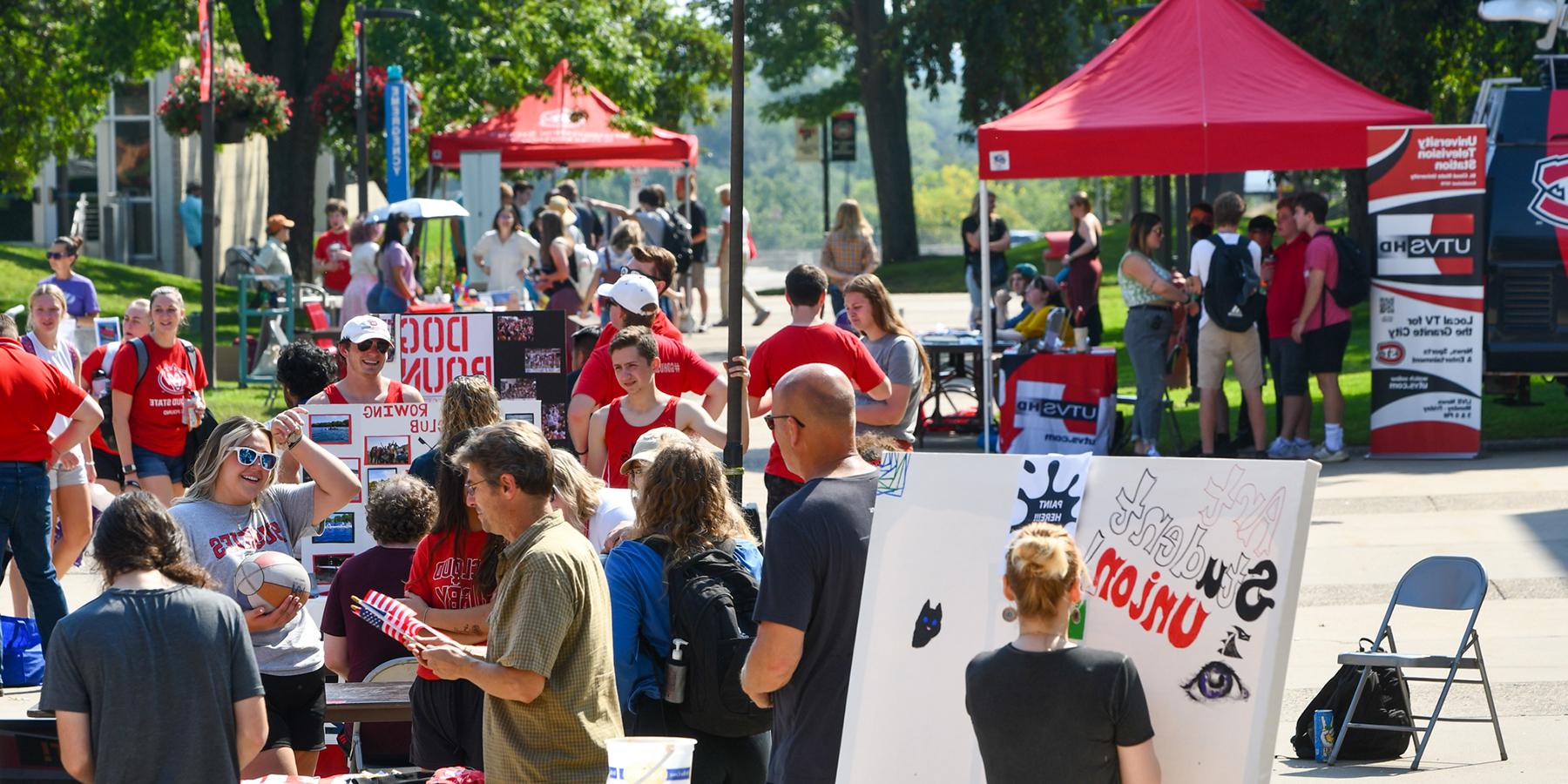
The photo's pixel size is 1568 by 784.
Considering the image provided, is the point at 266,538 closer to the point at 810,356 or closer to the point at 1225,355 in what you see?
the point at 810,356

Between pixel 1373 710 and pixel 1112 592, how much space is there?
11.0 ft

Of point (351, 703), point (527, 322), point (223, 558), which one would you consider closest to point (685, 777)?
point (351, 703)

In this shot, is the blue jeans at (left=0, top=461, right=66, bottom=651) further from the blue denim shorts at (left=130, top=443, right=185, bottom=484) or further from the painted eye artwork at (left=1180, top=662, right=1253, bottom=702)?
the painted eye artwork at (left=1180, top=662, right=1253, bottom=702)

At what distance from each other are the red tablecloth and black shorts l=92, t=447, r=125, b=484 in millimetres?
6225

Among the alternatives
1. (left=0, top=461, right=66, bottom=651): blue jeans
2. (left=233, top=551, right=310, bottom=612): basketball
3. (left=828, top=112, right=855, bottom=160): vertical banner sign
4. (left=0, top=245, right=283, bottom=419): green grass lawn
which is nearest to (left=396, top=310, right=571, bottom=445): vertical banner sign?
(left=0, top=461, right=66, bottom=651): blue jeans

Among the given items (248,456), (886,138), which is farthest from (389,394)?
(886,138)

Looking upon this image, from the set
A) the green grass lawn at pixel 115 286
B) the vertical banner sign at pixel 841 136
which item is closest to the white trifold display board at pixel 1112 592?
the green grass lawn at pixel 115 286

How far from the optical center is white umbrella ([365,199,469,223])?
1767cm

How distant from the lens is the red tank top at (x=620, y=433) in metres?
8.16

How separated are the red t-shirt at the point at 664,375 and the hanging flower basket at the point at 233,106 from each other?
47.7 ft

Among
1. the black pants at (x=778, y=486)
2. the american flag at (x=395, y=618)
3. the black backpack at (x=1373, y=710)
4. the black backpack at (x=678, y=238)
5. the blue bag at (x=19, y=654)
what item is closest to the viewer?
the american flag at (x=395, y=618)

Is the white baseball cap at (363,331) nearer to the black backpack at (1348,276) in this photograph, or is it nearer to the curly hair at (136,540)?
the curly hair at (136,540)

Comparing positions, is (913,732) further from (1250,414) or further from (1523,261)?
(1523,261)

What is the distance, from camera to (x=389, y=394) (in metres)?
8.64
